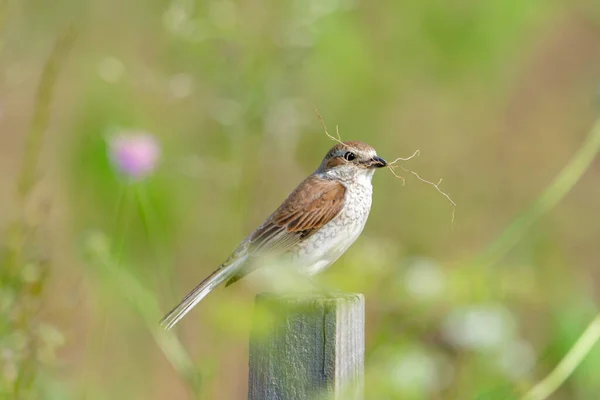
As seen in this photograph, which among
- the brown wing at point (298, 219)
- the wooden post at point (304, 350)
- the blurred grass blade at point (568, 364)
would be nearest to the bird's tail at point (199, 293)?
the brown wing at point (298, 219)

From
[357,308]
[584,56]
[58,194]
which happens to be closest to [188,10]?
[357,308]

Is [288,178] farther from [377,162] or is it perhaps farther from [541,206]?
[541,206]

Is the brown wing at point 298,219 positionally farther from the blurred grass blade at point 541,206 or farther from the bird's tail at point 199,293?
the blurred grass blade at point 541,206

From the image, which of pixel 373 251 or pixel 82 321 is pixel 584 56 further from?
pixel 373 251

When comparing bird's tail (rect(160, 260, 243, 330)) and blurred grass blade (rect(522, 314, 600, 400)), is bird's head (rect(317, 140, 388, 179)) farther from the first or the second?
blurred grass blade (rect(522, 314, 600, 400))

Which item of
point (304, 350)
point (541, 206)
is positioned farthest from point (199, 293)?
point (541, 206)

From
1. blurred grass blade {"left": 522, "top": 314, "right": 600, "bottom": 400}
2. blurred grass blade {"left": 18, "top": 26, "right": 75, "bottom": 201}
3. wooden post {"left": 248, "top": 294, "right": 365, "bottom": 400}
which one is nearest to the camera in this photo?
wooden post {"left": 248, "top": 294, "right": 365, "bottom": 400}

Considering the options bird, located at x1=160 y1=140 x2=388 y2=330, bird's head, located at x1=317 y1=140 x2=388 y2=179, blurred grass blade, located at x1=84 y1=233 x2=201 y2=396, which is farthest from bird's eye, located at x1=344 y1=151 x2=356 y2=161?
blurred grass blade, located at x1=84 y1=233 x2=201 y2=396
